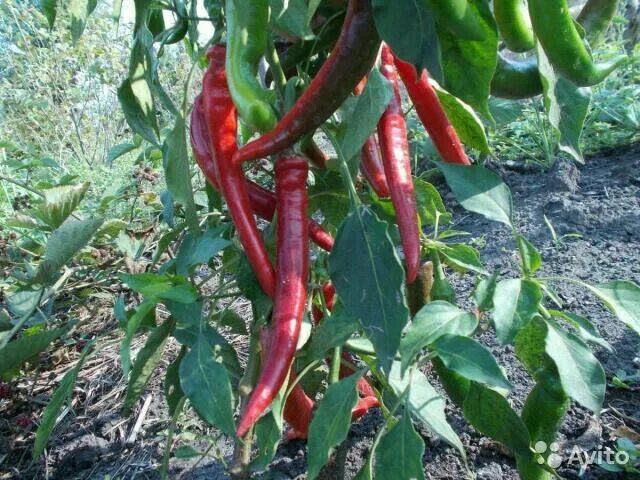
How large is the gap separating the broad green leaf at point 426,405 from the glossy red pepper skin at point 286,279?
0.58 feet

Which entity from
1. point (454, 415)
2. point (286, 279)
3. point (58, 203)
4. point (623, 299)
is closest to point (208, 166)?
point (286, 279)

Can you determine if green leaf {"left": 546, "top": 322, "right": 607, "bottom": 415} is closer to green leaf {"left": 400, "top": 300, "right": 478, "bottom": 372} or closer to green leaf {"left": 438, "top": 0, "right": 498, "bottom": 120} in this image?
green leaf {"left": 400, "top": 300, "right": 478, "bottom": 372}

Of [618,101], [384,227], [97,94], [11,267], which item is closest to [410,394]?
[384,227]

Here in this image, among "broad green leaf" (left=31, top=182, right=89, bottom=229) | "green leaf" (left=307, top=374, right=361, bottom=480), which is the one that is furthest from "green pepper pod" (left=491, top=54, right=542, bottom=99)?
"broad green leaf" (left=31, top=182, right=89, bottom=229)

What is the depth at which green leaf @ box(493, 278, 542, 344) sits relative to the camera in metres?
0.73

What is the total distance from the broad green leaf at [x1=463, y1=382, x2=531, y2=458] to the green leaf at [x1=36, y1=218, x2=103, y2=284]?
90cm

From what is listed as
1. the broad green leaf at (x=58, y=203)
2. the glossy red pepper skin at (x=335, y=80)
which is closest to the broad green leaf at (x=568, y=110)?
the glossy red pepper skin at (x=335, y=80)

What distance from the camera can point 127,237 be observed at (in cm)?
178

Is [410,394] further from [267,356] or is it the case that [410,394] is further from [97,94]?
[97,94]

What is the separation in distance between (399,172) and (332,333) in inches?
10.4

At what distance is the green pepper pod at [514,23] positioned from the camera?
61 centimetres

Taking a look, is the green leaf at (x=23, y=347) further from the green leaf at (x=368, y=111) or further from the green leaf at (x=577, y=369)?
the green leaf at (x=577, y=369)

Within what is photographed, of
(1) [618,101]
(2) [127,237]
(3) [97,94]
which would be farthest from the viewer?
(3) [97,94]

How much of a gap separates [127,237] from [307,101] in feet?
4.11
